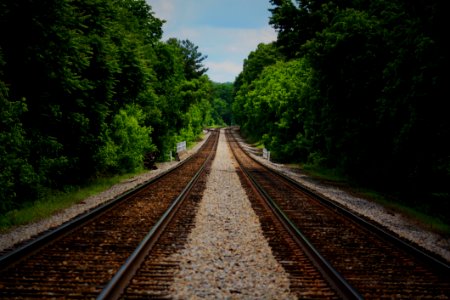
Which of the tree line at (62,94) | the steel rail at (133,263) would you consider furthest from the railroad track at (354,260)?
the tree line at (62,94)

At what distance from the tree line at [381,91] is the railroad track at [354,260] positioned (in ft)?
14.4

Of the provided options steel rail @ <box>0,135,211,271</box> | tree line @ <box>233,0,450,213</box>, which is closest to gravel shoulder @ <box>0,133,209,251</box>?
steel rail @ <box>0,135,211,271</box>

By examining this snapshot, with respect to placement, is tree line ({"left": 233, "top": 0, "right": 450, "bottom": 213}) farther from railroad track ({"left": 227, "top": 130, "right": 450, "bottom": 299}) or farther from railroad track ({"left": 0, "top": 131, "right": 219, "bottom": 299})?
railroad track ({"left": 0, "top": 131, "right": 219, "bottom": 299})

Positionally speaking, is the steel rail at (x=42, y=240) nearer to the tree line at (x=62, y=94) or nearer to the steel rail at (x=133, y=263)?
the steel rail at (x=133, y=263)

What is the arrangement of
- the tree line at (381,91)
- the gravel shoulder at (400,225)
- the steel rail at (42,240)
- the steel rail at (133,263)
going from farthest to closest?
the tree line at (381,91) → the gravel shoulder at (400,225) → the steel rail at (42,240) → the steel rail at (133,263)

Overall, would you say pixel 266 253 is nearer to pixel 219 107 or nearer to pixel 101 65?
pixel 101 65

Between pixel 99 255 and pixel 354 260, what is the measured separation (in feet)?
14.3

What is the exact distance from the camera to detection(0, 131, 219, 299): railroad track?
5.09m

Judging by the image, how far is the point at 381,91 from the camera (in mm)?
16125

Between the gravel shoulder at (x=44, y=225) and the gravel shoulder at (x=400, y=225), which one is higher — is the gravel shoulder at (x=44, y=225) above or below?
below

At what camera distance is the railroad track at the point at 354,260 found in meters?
5.36

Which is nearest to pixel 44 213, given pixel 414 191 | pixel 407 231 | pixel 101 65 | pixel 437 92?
pixel 101 65

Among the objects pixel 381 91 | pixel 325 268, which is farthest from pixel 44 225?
pixel 381 91

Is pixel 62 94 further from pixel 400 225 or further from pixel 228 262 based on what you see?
pixel 400 225
